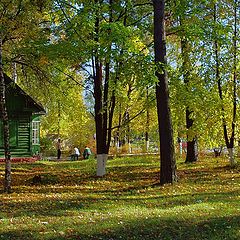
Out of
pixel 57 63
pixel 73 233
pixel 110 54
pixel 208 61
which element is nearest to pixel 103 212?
pixel 73 233

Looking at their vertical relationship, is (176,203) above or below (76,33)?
below

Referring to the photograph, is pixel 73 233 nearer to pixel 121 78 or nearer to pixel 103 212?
pixel 103 212

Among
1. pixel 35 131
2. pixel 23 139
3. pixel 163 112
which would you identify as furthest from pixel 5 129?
pixel 35 131

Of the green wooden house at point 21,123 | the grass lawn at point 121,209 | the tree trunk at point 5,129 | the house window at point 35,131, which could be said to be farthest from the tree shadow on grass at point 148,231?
the house window at point 35,131

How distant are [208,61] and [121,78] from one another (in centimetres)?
558

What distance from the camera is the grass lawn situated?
7.36 meters

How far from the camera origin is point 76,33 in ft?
47.2

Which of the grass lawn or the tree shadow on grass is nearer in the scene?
the tree shadow on grass

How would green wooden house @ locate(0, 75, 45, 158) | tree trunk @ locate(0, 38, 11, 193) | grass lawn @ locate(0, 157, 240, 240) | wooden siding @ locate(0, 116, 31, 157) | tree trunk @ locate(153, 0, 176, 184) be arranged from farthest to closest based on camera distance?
wooden siding @ locate(0, 116, 31, 157) < green wooden house @ locate(0, 75, 45, 158) < tree trunk @ locate(153, 0, 176, 184) < tree trunk @ locate(0, 38, 11, 193) < grass lawn @ locate(0, 157, 240, 240)

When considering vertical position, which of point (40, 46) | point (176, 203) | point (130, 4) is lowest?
point (176, 203)

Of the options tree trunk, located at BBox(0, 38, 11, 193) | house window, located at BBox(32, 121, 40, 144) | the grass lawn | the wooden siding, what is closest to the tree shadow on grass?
the grass lawn

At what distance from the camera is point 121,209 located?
31.5ft

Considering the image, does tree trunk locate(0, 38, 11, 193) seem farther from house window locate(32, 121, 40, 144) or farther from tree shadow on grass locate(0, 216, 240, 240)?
house window locate(32, 121, 40, 144)

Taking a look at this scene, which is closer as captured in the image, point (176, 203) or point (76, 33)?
point (176, 203)
